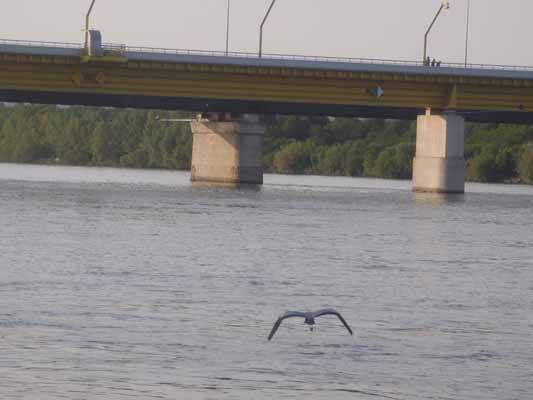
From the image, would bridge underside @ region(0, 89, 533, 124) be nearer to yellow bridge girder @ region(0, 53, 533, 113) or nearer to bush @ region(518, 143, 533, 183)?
yellow bridge girder @ region(0, 53, 533, 113)

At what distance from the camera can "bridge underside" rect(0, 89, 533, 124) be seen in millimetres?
121188

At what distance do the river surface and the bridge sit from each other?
30.3 meters

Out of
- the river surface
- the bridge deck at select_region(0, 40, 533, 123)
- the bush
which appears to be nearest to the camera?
the river surface

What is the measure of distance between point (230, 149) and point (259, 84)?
29.8 meters

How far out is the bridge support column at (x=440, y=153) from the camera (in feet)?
419

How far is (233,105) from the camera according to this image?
5118 inches

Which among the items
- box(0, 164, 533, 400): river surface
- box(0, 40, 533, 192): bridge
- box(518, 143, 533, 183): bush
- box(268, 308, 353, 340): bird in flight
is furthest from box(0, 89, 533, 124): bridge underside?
box(268, 308, 353, 340): bird in flight

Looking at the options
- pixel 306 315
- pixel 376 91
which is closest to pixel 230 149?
pixel 376 91

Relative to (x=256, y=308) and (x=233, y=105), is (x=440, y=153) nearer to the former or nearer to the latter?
(x=233, y=105)

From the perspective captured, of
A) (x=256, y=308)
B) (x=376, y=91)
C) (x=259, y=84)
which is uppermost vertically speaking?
(x=259, y=84)

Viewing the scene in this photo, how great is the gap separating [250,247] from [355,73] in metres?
56.6

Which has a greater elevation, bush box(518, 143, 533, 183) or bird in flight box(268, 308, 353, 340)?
bird in flight box(268, 308, 353, 340)

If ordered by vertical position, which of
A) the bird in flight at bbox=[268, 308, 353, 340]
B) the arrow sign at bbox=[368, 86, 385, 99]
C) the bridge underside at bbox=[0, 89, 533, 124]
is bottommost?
the bird in flight at bbox=[268, 308, 353, 340]

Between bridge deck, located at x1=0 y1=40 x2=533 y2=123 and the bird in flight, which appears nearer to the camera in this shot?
the bird in flight
